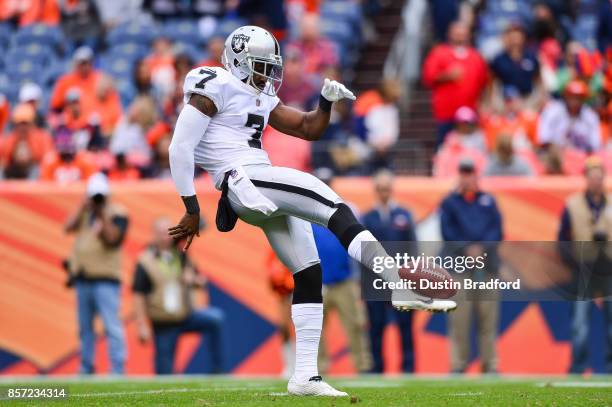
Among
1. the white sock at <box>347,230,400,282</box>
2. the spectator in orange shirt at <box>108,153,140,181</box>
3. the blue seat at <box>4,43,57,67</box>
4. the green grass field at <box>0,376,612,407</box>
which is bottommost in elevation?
the green grass field at <box>0,376,612,407</box>

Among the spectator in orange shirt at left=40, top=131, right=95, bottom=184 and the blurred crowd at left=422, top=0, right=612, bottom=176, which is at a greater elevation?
the blurred crowd at left=422, top=0, right=612, bottom=176

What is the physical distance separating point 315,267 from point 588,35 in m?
8.84

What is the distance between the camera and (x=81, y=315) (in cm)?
1276

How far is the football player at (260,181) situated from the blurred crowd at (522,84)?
19.1 feet

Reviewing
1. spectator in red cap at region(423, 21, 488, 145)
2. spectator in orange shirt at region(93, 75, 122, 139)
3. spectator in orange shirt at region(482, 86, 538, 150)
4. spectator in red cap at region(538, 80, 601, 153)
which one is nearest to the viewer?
spectator in red cap at region(538, 80, 601, 153)

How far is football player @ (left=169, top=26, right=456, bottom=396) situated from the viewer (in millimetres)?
7047

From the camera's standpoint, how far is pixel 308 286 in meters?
7.23

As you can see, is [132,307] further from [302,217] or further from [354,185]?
[302,217]

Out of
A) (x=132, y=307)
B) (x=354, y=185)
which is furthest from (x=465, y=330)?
(x=132, y=307)

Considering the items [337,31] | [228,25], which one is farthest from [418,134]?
[228,25]

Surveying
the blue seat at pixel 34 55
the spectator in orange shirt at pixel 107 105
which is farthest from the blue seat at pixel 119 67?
the blue seat at pixel 34 55

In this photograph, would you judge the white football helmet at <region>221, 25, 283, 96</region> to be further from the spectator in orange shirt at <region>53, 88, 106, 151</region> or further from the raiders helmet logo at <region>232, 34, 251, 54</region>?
the spectator in orange shirt at <region>53, 88, 106, 151</region>

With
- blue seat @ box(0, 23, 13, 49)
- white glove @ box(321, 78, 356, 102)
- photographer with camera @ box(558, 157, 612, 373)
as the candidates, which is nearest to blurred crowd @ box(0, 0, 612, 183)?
blue seat @ box(0, 23, 13, 49)

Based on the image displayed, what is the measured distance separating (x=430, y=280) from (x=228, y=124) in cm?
137
